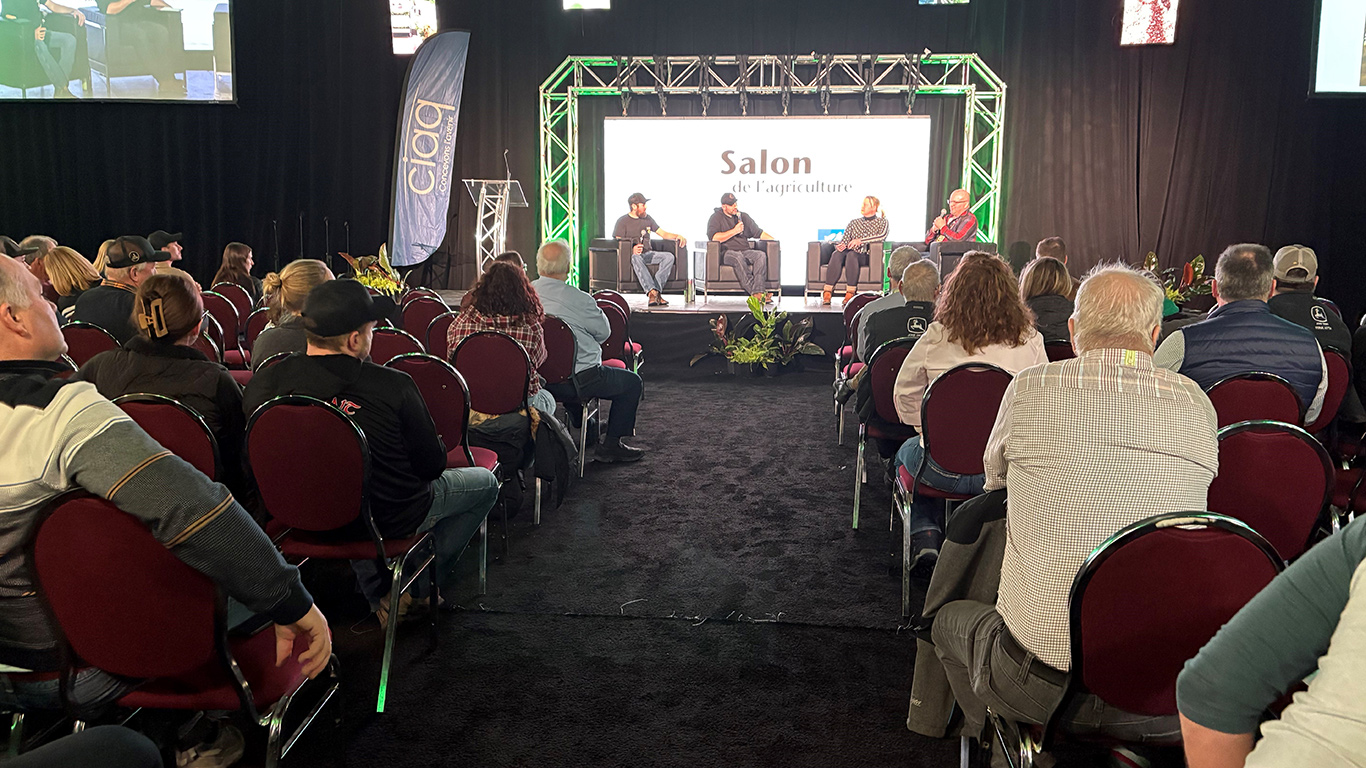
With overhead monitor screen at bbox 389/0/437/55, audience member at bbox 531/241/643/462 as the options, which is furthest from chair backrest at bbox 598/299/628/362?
overhead monitor screen at bbox 389/0/437/55

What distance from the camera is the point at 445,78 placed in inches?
359

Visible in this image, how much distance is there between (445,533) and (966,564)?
5.60ft

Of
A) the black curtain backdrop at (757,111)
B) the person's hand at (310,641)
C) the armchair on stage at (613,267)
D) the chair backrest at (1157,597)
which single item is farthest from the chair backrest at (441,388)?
the black curtain backdrop at (757,111)

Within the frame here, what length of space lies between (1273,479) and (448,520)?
7.69 ft

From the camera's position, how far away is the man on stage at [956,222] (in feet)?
32.4

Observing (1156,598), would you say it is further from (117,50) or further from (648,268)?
(117,50)

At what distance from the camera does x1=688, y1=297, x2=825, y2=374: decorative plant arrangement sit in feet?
25.4

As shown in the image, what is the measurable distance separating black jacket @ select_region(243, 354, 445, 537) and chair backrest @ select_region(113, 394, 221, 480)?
0.85ft

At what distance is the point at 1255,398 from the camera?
2760 mm

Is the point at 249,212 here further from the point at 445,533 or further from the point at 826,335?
the point at 445,533

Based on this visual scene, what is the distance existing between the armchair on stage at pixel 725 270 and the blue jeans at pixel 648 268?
57cm

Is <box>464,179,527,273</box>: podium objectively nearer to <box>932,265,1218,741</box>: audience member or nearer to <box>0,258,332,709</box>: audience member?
<box>0,258,332,709</box>: audience member

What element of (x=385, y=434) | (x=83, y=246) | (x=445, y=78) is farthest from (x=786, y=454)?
(x=83, y=246)

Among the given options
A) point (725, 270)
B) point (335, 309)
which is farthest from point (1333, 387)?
point (725, 270)
